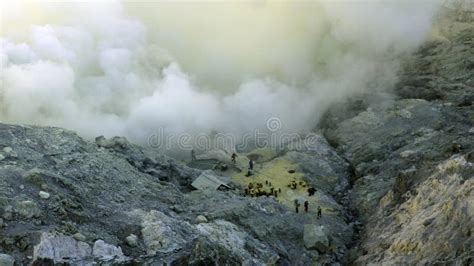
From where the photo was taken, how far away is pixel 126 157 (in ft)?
92.8

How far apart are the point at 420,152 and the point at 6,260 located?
19.9 meters

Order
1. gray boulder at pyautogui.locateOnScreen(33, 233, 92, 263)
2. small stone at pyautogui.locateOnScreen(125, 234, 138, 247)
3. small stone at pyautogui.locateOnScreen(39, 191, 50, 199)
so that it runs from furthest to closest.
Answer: small stone at pyautogui.locateOnScreen(39, 191, 50, 199) < small stone at pyautogui.locateOnScreen(125, 234, 138, 247) < gray boulder at pyautogui.locateOnScreen(33, 233, 92, 263)

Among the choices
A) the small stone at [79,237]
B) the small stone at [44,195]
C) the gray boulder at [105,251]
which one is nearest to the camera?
the gray boulder at [105,251]

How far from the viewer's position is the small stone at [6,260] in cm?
1752

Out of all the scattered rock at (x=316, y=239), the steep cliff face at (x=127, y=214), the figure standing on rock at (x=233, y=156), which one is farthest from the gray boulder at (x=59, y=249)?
the figure standing on rock at (x=233, y=156)

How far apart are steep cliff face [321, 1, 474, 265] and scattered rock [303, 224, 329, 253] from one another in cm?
133

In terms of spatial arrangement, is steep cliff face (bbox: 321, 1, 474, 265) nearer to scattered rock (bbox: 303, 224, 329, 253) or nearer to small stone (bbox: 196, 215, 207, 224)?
scattered rock (bbox: 303, 224, 329, 253)

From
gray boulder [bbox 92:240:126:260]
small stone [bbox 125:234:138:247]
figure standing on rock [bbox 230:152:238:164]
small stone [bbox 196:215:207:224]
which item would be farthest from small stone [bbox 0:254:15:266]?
figure standing on rock [bbox 230:152:238:164]

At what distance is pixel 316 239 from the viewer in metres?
23.8

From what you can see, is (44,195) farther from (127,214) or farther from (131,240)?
(131,240)

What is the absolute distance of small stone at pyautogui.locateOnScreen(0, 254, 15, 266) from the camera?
57.5 feet

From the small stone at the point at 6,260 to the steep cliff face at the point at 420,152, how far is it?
1236 centimetres

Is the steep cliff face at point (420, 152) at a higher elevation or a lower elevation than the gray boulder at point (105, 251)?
higher

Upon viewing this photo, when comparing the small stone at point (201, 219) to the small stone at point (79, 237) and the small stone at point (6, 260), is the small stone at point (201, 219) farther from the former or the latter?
the small stone at point (6, 260)
